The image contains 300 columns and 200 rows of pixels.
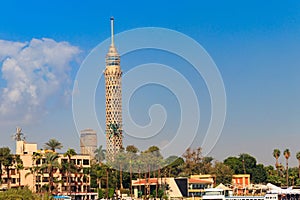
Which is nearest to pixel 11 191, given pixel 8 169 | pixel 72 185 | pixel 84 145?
pixel 8 169

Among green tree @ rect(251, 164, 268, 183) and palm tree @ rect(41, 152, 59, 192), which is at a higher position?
palm tree @ rect(41, 152, 59, 192)

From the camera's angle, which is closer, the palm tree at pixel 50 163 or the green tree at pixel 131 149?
the palm tree at pixel 50 163

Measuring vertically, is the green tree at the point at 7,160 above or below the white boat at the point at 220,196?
above

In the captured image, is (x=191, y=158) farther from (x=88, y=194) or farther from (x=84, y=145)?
(x=88, y=194)

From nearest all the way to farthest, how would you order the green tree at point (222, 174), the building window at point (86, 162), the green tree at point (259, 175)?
the building window at point (86, 162) < the green tree at point (222, 174) < the green tree at point (259, 175)

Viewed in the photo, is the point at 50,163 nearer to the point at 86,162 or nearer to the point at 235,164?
the point at 86,162

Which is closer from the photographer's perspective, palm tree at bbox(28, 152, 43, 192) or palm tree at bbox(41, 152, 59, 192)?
palm tree at bbox(41, 152, 59, 192)

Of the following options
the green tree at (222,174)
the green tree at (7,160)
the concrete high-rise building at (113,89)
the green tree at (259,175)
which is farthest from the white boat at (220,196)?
the concrete high-rise building at (113,89)

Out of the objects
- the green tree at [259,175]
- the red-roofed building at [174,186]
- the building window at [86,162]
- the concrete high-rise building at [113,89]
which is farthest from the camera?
the concrete high-rise building at [113,89]

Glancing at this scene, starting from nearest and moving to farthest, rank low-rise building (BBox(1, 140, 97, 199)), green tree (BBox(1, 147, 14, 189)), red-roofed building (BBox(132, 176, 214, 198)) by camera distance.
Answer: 1. green tree (BBox(1, 147, 14, 189))
2. low-rise building (BBox(1, 140, 97, 199))
3. red-roofed building (BBox(132, 176, 214, 198))

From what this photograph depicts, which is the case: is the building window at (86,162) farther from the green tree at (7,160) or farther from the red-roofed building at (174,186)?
the green tree at (7,160)

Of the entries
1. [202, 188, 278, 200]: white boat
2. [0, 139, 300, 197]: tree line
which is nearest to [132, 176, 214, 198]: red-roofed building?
[0, 139, 300, 197]: tree line

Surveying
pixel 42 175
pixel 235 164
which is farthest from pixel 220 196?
pixel 235 164

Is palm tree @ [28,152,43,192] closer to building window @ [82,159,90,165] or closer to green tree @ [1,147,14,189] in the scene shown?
green tree @ [1,147,14,189]
